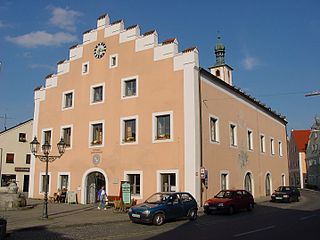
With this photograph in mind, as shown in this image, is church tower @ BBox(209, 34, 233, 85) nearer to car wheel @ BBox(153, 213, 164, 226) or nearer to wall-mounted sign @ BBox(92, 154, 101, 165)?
wall-mounted sign @ BBox(92, 154, 101, 165)

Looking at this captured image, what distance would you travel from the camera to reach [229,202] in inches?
816

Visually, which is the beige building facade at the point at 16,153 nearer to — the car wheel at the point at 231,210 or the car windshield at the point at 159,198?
the car wheel at the point at 231,210

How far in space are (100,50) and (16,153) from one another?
26592 mm

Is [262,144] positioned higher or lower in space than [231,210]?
higher

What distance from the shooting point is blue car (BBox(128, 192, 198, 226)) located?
16094 mm

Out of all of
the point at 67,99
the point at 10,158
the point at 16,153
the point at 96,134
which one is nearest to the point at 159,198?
the point at 96,134

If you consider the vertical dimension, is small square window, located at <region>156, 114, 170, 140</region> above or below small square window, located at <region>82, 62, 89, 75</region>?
below

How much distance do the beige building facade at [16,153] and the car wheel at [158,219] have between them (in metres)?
37.1

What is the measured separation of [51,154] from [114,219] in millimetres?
15135

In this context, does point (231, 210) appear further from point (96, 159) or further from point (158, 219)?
point (96, 159)

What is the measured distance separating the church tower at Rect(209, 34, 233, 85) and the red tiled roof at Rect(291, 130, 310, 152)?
42.6 m

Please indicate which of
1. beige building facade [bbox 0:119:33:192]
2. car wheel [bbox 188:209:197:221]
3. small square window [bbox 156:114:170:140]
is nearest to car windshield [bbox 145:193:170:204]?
car wheel [bbox 188:209:197:221]

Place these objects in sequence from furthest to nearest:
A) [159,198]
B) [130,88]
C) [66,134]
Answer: [66,134] → [130,88] → [159,198]

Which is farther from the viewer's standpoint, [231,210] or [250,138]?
[250,138]
